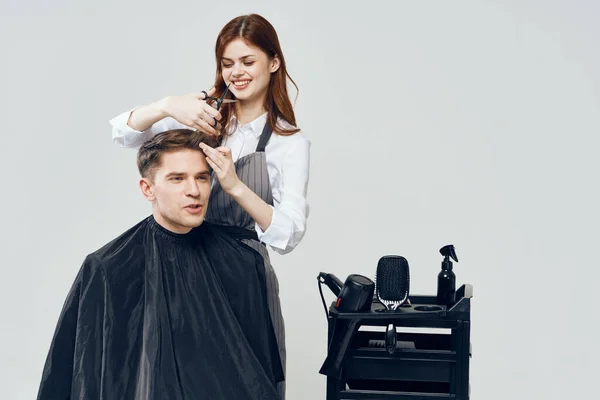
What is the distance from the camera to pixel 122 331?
7.59 feet

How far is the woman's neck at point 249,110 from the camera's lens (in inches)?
105

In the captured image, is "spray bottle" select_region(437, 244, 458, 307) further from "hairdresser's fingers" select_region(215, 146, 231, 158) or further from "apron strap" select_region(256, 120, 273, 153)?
"hairdresser's fingers" select_region(215, 146, 231, 158)

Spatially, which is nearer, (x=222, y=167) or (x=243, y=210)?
(x=222, y=167)

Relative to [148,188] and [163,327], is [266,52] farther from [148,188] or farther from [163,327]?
[163,327]

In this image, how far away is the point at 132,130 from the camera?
8.34 feet

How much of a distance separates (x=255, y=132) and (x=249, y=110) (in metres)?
0.07

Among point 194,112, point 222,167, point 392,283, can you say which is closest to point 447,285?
point 392,283

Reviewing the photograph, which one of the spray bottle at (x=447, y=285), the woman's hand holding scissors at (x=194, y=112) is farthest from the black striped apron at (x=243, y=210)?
the spray bottle at (x=447, y=285)

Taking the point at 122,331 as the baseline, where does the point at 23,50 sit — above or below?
above

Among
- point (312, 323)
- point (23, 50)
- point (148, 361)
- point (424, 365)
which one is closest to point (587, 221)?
point (312, 323)

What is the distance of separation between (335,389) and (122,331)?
0.62 m

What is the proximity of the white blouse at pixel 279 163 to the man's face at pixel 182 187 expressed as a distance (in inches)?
7.3

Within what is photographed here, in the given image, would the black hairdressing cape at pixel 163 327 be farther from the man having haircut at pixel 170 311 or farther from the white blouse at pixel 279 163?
the white blouse at pixel 279 163

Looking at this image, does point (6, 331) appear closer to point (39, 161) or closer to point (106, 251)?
point (39, 161)
